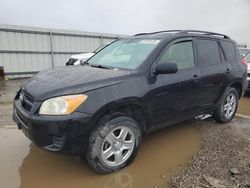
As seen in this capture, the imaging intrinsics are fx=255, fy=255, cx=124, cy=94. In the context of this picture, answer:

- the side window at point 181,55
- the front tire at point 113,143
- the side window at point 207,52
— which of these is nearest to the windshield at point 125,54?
the side window at point 181,55

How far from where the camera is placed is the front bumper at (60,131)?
2811 millimetres

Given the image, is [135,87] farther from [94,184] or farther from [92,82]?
[94,184]

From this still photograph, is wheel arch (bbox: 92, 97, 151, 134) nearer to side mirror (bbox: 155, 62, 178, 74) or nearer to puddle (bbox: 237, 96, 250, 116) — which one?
side mirror (bbox: 155, 62, 178, 74)

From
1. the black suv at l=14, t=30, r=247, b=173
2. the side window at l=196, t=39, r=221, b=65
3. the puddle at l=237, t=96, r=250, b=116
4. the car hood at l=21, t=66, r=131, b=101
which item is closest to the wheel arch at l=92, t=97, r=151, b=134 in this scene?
the black suv at l=14, t=30, r=247, b=173

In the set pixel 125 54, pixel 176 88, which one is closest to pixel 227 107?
pixel 176 88

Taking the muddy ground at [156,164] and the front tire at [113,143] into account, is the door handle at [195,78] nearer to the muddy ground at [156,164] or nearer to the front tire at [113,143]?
the muddy ground at [156,164]

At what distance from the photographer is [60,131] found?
2.82 m

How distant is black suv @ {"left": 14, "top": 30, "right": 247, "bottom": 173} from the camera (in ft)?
9.45

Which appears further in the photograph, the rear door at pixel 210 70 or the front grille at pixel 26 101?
the rear door at pixel 210 70

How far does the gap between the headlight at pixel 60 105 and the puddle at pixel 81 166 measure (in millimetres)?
913

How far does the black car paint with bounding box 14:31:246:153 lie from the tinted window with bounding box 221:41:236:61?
1.98 feet

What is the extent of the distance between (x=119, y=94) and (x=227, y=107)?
10.0 ft

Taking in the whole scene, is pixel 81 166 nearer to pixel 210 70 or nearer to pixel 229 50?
pixel 210 70

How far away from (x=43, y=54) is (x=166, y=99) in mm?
11626
